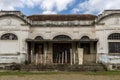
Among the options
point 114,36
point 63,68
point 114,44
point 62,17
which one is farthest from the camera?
point 62,17

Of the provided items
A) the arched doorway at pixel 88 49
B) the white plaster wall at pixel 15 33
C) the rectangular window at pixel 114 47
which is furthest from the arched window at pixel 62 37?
the rectangular window at pixel 114 47

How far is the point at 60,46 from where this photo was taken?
103 feet

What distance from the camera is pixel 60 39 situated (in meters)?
31.1

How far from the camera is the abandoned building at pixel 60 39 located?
30.1 m

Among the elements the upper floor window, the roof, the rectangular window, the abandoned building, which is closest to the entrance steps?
the abandoned building

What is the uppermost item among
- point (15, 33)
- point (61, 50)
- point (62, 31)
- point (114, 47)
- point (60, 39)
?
point (62, 31)

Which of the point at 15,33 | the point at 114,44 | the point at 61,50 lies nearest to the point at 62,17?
the point at 61,50

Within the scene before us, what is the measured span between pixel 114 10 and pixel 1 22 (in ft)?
40.9

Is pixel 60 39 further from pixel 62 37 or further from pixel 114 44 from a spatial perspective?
pixel 114 44

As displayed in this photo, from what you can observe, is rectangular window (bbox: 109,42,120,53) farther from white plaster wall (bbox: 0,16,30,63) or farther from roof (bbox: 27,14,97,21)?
white plaster wall (bbox: 0,16,30,63)

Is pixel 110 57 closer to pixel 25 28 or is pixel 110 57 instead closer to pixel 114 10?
pixel 114 10

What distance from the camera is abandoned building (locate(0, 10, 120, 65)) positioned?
98.8ft
